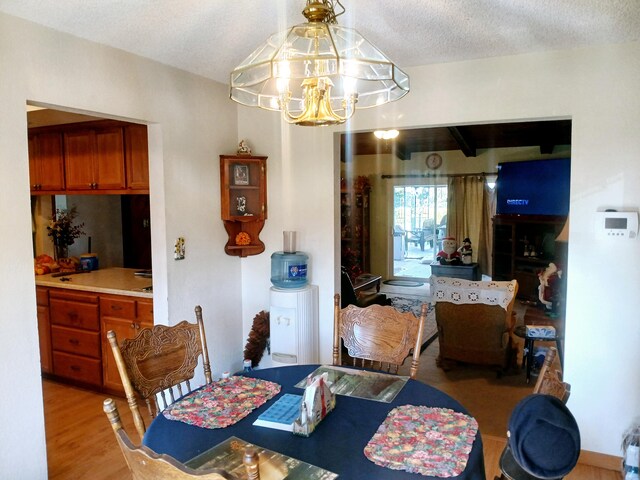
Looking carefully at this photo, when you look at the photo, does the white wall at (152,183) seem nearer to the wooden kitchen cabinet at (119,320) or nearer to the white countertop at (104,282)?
the wooden kitchen cabinet at (119,320)

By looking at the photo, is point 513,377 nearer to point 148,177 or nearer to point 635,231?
point 635,231

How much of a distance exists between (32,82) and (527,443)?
2507 mm

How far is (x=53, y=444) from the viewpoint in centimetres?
300

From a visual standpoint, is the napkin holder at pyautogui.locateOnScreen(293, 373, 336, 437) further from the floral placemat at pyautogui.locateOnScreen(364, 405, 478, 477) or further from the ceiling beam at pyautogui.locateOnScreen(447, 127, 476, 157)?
the ceiling beam at pyautogui.locateOnScreen(447, 127, 476, 157)

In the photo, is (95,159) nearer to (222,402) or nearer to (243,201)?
(243,201)

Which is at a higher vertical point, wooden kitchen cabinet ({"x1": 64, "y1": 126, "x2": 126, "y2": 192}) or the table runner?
wooden kitchen cabinet ({"x1": 64, "y1": 126, "x2": 126, "y2": 192})

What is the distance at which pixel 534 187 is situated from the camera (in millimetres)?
7285

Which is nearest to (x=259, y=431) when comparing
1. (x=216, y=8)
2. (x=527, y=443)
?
(x=527, y=443)

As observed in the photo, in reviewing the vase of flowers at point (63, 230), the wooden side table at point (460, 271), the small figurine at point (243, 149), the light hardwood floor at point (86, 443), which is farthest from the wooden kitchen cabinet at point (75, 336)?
the wooden side table at point (460, 271)

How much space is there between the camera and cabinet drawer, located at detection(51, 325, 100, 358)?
3738mm

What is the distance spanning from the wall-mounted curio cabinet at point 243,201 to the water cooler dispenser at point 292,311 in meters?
0.31

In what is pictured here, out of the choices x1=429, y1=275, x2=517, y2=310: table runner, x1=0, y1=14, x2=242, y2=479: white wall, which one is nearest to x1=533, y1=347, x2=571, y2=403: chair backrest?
x1=0, y1=14, x2=242, y2=479: white wall

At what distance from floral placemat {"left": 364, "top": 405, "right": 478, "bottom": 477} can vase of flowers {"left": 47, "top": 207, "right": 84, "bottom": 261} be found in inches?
153

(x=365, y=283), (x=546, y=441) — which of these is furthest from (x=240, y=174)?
(x=365, y=283)
